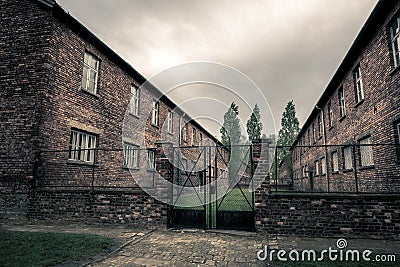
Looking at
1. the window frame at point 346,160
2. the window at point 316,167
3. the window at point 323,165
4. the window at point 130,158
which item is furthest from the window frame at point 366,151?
the window at point 130,158

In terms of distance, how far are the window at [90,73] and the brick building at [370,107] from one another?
873 centimetres

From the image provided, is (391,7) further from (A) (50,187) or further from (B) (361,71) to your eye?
(A) (50,187)

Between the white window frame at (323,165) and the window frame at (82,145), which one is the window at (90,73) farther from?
the white window frame at (323,165)

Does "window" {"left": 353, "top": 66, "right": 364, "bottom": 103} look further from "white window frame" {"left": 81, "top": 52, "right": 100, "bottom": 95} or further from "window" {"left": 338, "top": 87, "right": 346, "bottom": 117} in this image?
"white window frame" {"left": 81, "top": 52, "right": 100, "bottom": 95}

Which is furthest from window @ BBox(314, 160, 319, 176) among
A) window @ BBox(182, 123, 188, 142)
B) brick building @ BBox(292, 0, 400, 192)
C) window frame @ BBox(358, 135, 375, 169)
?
window @ BBox(182, 123, 188, 142)

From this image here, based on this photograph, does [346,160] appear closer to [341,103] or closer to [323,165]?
[341,103]

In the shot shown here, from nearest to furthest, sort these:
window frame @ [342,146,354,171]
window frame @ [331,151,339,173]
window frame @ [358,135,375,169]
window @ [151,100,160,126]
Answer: window frame @ [358,135,375,169] < window frame @ [342,146,354,171] < window frame @ [331,151,339,173] < window @ [151,100,160,126]

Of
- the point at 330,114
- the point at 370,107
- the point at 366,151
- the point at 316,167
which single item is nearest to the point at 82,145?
the point at 370,107

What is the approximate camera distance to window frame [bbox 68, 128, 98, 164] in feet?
32.1

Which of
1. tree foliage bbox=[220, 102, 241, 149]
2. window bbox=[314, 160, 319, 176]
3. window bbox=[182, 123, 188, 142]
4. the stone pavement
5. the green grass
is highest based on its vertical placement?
tree foliage bbox=[220, 102, 241, 149]

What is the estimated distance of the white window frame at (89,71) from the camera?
10706 mm

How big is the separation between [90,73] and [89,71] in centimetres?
11

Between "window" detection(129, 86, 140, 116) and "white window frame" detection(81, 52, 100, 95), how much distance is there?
120 inches

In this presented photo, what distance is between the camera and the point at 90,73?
11.1 metres
